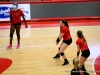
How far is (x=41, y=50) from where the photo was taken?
1100cm

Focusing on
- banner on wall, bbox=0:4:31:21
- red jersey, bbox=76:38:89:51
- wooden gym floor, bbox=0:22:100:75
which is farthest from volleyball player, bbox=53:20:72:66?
banner on wall, bbox=0:4:31:21

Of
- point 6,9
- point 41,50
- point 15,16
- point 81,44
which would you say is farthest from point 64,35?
point 6,9

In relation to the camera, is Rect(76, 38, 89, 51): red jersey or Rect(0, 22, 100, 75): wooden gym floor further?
Rect(0, 22, 100, 75): wooden gym floor

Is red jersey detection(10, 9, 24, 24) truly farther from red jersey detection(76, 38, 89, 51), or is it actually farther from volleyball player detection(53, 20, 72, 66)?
red jersey detection(76, 38, 89, 51)

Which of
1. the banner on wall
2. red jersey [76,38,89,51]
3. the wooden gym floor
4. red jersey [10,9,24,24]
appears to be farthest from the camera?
the banner on wall

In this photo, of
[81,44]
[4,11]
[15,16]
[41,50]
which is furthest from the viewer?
[4,11]

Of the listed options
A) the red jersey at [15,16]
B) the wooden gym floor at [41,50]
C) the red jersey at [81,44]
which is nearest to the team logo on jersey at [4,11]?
the wooden gym floor at [41,50]

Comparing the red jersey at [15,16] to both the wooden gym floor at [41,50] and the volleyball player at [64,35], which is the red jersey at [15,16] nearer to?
the wooden gym floor at [41,50]

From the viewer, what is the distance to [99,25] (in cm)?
1576

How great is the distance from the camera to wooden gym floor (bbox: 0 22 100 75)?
28.8 ft

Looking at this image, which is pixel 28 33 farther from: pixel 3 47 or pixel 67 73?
pixel 67 73

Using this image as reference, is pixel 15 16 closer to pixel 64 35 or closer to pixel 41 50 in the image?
pixel 41 50

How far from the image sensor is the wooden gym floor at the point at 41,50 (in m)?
8.77

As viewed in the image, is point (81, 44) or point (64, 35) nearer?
point (81, 44)
